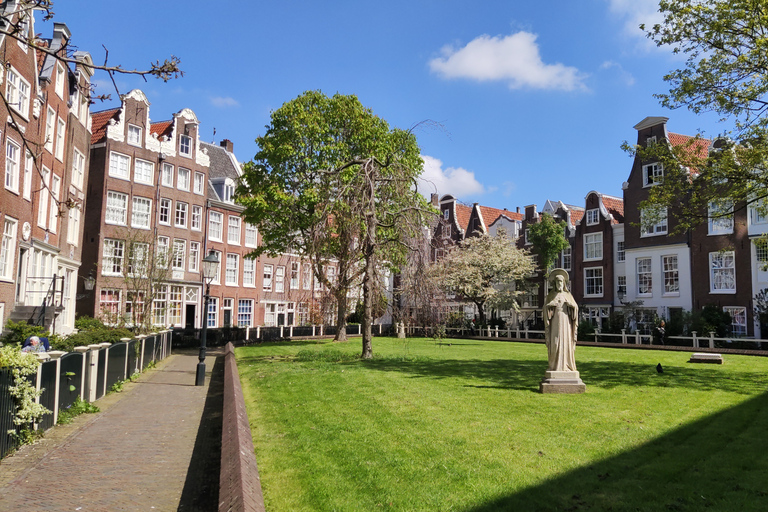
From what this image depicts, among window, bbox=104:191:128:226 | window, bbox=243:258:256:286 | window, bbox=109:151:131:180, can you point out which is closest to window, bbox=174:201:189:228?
window, bbox=104:191:128:226

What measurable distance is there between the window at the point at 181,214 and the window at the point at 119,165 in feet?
13.4

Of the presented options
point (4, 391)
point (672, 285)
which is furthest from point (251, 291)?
point (4, 391)

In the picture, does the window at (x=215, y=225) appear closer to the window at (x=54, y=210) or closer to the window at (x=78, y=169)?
the window at (x=78, y=169)

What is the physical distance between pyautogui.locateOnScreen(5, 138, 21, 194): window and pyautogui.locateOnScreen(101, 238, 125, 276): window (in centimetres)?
1473

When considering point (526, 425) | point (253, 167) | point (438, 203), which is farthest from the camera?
point (438, 203)

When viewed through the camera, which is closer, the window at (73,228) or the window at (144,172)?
the window at (73,228)

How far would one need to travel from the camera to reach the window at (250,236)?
46216mm

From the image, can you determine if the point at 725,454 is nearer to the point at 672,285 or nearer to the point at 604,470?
the point at 604,470

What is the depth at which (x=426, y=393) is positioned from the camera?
41.2ft

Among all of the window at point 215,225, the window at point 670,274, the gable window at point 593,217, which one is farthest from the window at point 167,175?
the window at point 670,274

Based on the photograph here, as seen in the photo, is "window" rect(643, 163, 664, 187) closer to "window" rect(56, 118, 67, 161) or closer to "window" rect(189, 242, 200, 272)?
"window" rect(189, 242, 200, 272)

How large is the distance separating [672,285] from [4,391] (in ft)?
134

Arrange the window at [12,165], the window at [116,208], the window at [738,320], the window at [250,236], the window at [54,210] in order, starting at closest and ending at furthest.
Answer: the window at [12,165]
the window at [54,210]
the window at [738,320]
the window at [116,208]
the window at [250,236]

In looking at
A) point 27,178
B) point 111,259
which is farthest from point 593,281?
point 27,178
